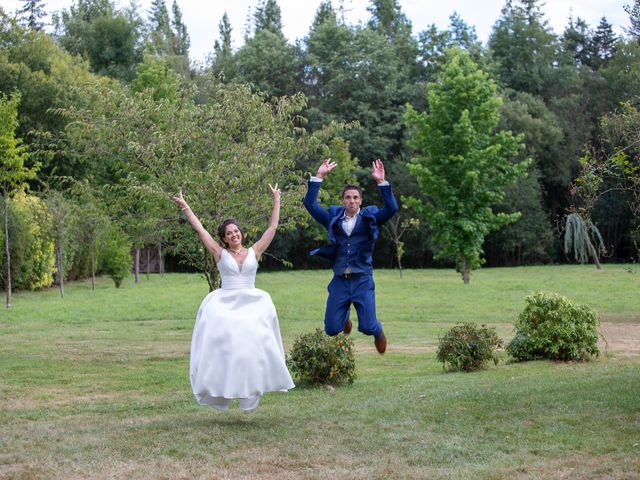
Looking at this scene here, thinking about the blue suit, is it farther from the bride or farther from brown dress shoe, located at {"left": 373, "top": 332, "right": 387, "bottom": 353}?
the bride

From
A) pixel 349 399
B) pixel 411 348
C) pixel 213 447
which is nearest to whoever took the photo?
pixel 213 447

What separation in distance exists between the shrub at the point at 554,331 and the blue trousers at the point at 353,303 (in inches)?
226

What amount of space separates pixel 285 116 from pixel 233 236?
812 centimetres

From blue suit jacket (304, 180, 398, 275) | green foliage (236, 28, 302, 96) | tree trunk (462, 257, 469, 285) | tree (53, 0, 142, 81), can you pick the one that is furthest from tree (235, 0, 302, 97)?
blue suit jacket (304, 180, 398, 275)

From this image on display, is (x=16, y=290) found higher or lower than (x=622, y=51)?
lower

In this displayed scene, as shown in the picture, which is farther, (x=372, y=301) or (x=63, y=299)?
(x=63, y=299)

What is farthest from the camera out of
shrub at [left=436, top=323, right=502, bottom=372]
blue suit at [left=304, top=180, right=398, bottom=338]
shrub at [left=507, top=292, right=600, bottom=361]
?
shrub at [left=507, top=292, right=600, bottom=361]

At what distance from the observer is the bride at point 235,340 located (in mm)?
8266

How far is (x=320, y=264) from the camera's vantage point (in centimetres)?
6212

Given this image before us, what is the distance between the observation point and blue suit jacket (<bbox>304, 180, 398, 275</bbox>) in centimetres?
945

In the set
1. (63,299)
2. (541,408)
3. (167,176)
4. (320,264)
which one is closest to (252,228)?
(167,176)

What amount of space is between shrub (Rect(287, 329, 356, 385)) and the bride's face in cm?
374

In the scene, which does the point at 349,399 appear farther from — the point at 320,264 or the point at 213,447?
the point at 320,264

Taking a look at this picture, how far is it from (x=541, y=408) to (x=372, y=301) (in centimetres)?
217
